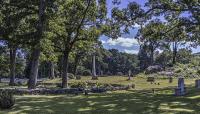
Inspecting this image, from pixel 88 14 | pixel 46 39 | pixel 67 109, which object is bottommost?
pixel 67 109

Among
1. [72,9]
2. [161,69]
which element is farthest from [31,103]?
[161,69]

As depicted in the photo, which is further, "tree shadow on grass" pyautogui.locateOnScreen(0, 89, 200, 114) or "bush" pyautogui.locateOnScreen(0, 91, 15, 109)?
"bush" pyautogui.locateOnScreen(0, 91, 15, 109)

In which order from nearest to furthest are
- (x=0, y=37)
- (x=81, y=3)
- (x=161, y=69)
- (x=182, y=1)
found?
(x=182, y=1)
(x=0, y=37)
(x=81, y=3)
(x=161, y=69)

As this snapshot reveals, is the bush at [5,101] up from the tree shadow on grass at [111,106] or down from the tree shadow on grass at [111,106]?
up

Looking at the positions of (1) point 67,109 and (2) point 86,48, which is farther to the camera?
(2) point 86,48

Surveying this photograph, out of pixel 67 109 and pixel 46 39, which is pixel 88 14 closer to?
pixel 46 39

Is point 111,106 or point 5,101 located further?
point 111,106

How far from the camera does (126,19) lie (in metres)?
39.1

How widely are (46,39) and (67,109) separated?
16546 millimetres

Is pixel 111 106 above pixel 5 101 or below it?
below

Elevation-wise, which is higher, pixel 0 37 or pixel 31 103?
pixel 0 37

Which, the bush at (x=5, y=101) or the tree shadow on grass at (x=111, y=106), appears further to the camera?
the bush at (x=5, y=101)

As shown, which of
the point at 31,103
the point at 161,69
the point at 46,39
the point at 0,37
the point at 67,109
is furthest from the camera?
the point at 161,69

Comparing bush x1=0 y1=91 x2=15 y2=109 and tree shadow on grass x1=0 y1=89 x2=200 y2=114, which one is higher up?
bush x1=0 y1=91 x2=15 y2=109
